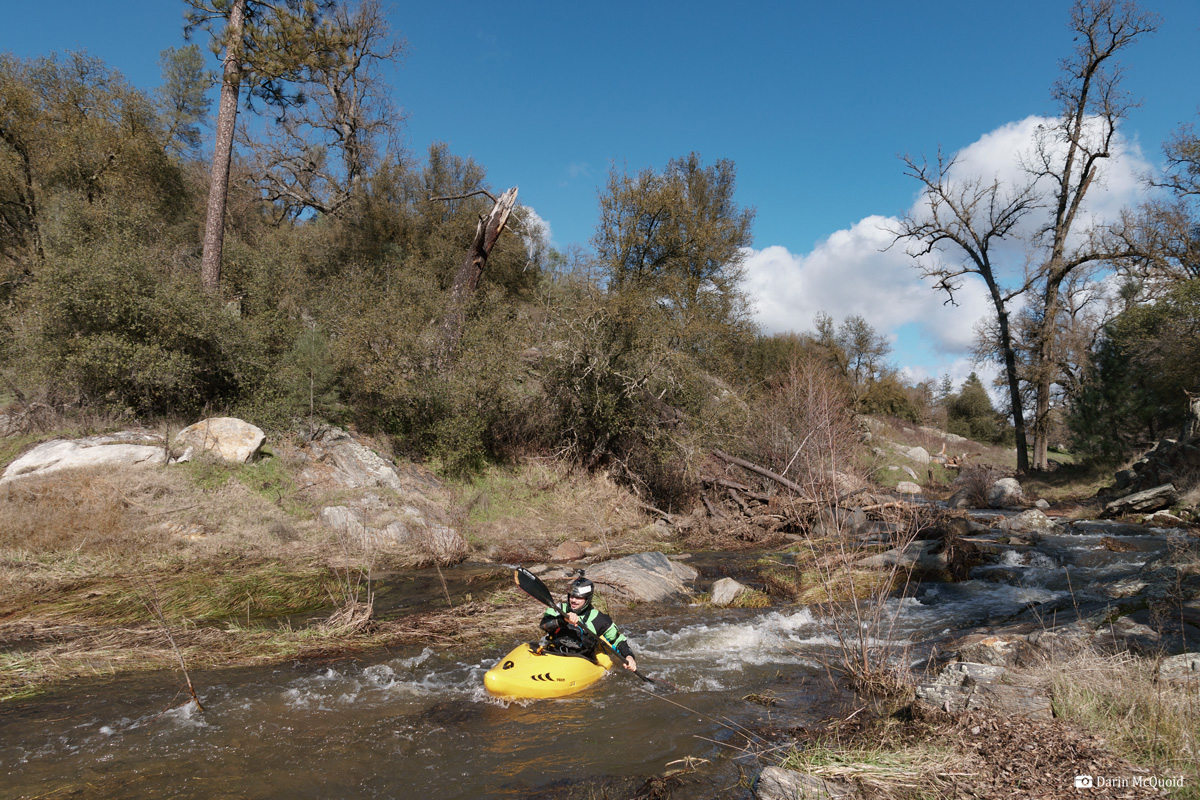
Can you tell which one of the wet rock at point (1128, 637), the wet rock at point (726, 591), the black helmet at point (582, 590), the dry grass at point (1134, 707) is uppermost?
the black helmet at point (582, 590)

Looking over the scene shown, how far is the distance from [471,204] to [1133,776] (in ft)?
80.2

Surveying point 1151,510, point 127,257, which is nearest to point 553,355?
point 127,257

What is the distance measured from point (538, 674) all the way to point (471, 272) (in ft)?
48.3

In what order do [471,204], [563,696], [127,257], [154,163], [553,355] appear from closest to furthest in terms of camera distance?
[563,696] → [127,257] → [553,355] → [154,163] → [471,204]

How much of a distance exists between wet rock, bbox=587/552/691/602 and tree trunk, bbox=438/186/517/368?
26.5 feet

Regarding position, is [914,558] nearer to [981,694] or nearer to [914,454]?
[981,694]

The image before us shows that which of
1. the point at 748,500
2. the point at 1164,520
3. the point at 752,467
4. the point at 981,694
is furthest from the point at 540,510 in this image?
the point at 1164,520

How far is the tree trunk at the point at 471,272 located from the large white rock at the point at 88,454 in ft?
21.8

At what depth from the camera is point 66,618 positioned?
7.16 metres

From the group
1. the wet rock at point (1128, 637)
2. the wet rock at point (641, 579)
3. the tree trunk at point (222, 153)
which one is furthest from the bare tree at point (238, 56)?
the wet rock at point (1128, 637)

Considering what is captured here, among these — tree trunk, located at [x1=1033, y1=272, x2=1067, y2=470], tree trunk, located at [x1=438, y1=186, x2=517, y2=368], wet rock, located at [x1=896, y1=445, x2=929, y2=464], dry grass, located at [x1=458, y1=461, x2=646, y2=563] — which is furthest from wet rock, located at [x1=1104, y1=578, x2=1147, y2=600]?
wet rock, located at [x1=896, y1=445, x2=929, y2=464]

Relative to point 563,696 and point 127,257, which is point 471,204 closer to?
point 127,257

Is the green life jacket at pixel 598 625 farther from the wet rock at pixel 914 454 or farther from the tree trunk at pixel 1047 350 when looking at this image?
the wet rock at pixel 914 454

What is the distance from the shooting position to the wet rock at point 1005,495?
18.3 m
